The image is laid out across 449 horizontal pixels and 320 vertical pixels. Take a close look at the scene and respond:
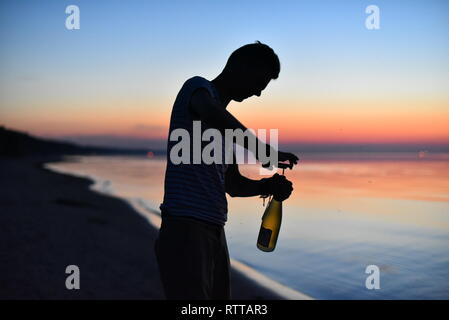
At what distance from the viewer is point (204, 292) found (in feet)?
7.41

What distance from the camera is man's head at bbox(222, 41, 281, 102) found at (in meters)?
2.33

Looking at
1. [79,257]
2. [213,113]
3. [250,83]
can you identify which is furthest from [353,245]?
[213,113]

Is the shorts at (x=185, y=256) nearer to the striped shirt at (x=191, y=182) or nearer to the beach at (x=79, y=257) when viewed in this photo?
the striped shirt at (x=191, y=182)

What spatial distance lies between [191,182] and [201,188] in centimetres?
6

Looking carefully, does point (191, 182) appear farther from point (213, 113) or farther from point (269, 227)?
point (269, 227)

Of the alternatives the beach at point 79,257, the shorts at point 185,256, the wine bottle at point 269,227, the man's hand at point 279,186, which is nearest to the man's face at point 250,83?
the man's hand at point 279,186

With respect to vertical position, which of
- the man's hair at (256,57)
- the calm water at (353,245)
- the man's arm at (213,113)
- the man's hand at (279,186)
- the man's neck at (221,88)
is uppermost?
the man's hair at (256,57)

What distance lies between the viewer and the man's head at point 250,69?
233 centimetres

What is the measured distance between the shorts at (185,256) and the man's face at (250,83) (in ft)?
2.32

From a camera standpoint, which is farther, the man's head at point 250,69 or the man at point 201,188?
the man's head at point 250,69

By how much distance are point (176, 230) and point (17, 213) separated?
11.7 m

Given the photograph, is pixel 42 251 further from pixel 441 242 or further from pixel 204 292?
pixel 441 242

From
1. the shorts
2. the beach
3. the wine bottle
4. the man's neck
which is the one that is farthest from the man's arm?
the beach

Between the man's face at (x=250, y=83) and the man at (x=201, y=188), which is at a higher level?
the man's face at (x=250, y=83)
